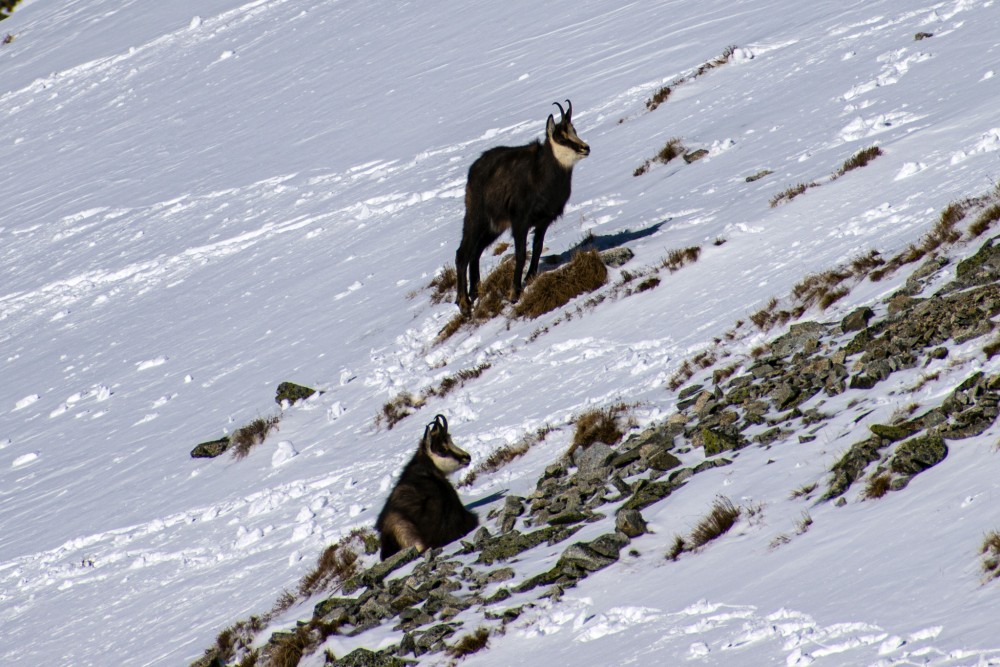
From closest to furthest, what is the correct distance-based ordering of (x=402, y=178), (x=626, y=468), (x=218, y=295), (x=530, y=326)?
(x=626, y=468)
(x=530, y=326)
(x=218, y=295)
(x=402, y=178)

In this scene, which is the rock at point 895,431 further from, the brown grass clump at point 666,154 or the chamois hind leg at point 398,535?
the brown grass clump at point 666,154

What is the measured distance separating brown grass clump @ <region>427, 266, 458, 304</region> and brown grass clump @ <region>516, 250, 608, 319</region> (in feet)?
6.15

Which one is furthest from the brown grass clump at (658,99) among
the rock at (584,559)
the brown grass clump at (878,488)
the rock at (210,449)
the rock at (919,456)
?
the brown grass clump at (878,488)

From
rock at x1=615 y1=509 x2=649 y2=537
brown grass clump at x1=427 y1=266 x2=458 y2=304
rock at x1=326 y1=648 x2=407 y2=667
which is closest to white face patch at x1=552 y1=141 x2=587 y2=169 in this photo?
brown grass clump at x1=427 y1=266 x2=458 y2=304

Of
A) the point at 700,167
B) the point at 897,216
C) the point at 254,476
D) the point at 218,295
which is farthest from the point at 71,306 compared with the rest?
the point at 897,216

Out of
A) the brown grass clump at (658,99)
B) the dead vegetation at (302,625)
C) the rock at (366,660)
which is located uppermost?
the brown grass clump at (658,99)

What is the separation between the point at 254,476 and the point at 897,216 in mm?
7435

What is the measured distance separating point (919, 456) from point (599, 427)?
376cm

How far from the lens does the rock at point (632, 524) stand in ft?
24.0

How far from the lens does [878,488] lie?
632 cm

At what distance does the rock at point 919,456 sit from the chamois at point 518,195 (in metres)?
8.03

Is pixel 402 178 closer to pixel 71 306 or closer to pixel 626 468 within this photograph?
pixel 71 306

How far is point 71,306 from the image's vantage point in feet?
75.4

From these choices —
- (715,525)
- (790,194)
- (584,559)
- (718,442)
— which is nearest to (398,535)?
(584,559)
